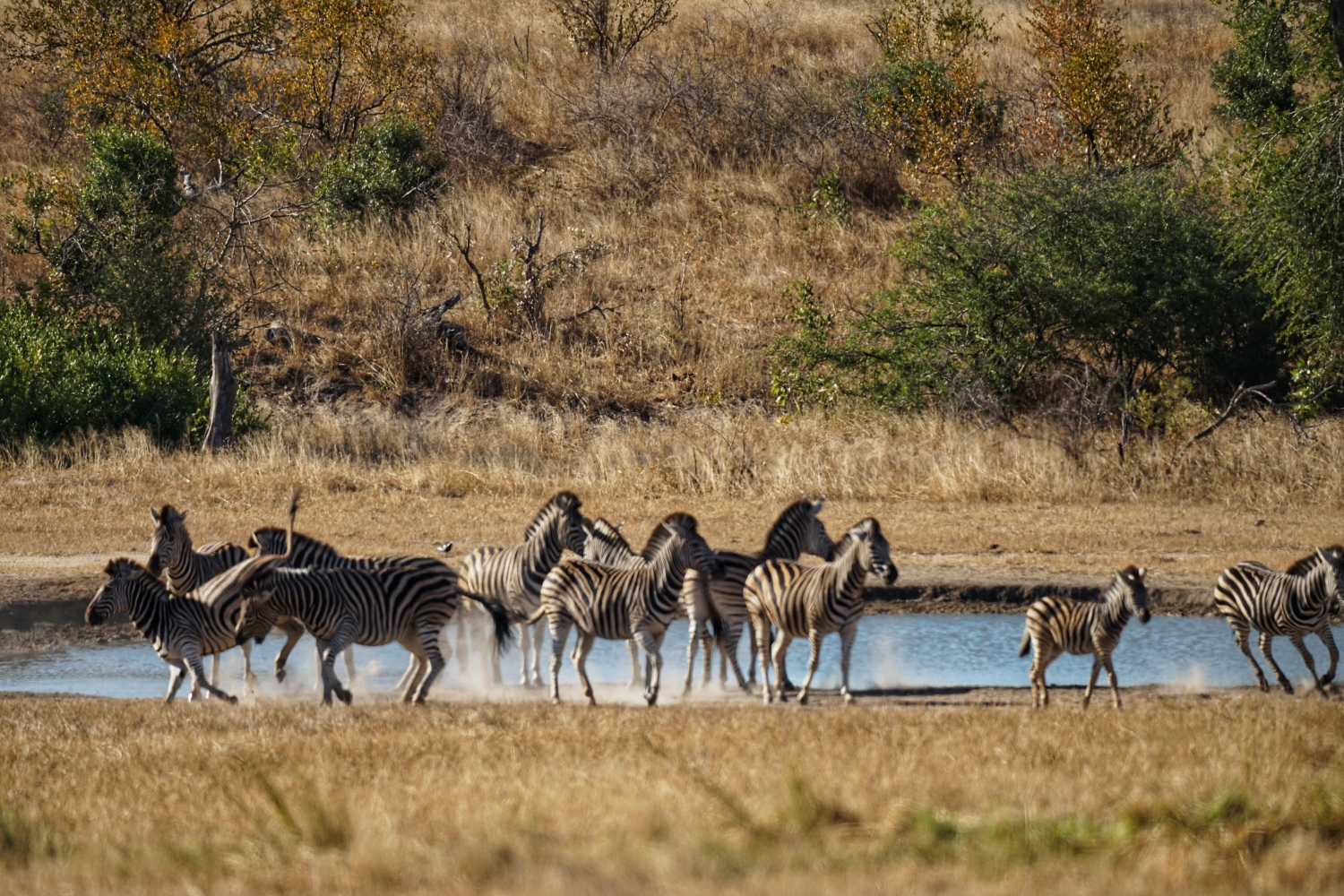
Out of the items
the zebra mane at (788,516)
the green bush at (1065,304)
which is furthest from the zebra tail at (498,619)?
the green bush at (1065,304)

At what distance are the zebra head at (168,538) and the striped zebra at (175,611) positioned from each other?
1.39 metres

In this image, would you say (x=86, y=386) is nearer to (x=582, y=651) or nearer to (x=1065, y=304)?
(x=582, y=651)

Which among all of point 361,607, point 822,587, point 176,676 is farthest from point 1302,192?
point 176,676

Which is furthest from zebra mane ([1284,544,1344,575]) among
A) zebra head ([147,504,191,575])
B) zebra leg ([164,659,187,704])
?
zebra head ([147,504,191,575])

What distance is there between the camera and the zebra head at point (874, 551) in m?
10.4

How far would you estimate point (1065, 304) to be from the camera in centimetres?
2428

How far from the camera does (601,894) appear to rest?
521 cm

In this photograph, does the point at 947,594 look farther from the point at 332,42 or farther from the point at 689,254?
the point at 332,42

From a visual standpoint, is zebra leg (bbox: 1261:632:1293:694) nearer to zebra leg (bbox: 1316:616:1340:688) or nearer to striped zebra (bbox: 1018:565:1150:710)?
zebra leg (bbox: 1316:616:1340:688)

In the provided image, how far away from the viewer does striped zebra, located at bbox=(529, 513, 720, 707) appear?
10.7 metres

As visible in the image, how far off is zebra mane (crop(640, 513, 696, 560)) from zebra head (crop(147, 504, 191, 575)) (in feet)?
14.0

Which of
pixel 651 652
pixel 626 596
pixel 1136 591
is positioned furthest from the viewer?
pixel 626 596

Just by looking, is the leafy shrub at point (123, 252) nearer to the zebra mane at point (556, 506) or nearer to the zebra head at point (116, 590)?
the zebra mane at point (556, 506)

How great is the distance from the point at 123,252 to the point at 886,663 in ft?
69.0
